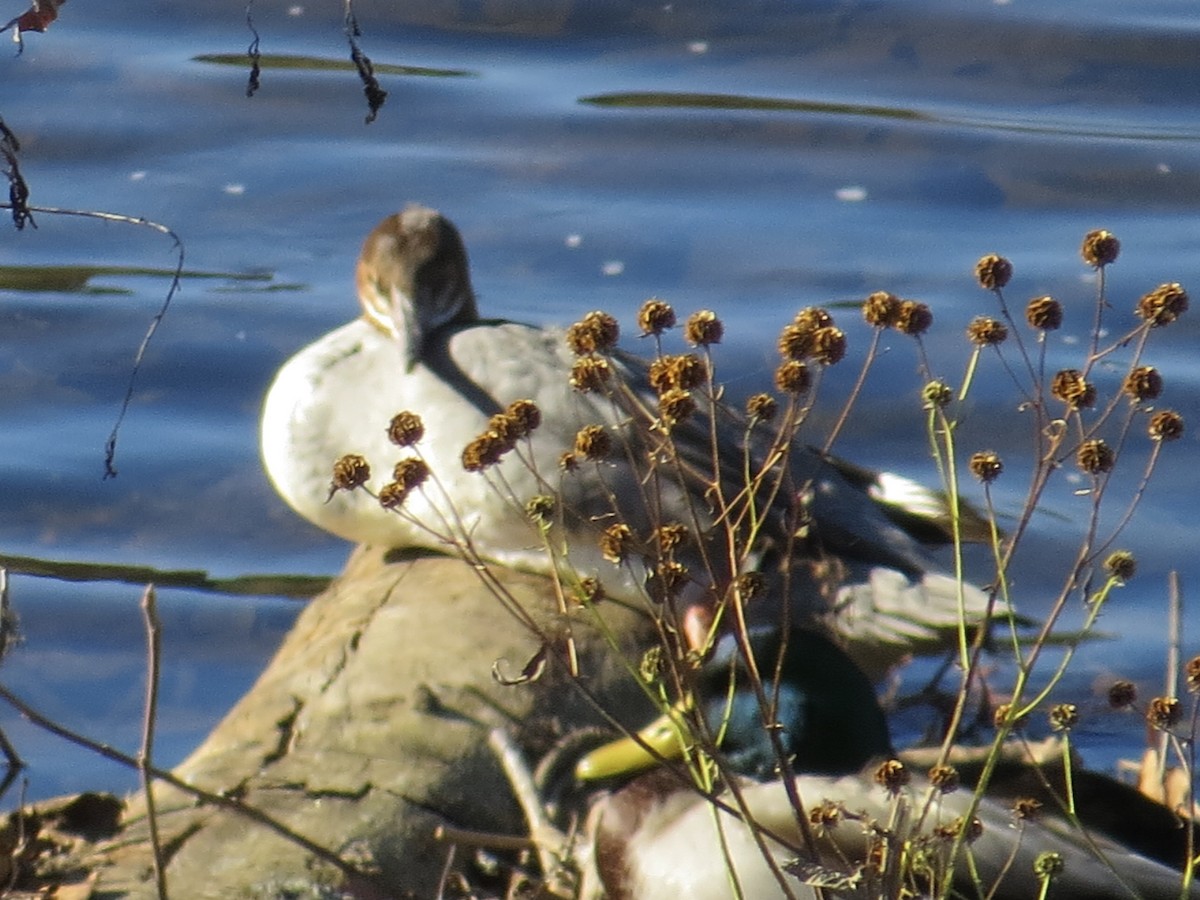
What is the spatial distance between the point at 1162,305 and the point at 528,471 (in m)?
2.71

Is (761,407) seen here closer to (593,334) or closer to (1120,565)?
(593,334)

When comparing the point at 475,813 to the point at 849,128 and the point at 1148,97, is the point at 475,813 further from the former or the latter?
the point at 1148,97

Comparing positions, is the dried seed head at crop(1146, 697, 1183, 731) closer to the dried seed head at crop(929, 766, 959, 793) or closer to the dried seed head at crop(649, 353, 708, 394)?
the dried seed head at crop(929, 766, 959, 793)

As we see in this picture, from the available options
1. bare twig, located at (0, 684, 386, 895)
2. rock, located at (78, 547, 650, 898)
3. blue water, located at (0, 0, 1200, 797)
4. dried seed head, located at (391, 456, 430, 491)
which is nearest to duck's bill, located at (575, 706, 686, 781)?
rock, located at (78, 547, 650, 898)

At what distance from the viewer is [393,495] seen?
2.82 metres

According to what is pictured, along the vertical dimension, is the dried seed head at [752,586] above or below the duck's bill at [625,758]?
above

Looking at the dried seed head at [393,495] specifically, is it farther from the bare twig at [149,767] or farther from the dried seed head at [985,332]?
the dried seed head at [985,332]

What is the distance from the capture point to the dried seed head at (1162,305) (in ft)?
9.41

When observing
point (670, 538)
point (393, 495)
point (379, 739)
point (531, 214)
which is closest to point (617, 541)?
point (670, 538)

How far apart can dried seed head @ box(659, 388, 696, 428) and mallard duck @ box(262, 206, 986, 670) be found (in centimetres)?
207

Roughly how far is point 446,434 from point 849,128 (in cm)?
389

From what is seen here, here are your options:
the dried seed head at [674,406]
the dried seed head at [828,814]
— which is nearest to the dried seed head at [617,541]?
the dried seed head at [674,406]

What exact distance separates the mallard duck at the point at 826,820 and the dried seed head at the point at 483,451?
418 mm

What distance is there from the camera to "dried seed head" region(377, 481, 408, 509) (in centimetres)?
280
